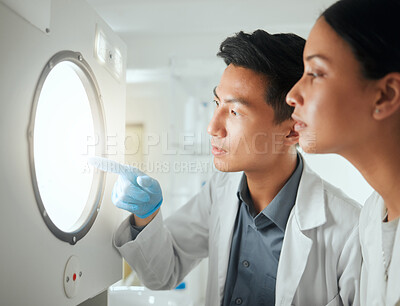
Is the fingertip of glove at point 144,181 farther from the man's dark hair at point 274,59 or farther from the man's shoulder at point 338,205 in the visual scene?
the man's shoulder at point 338,205

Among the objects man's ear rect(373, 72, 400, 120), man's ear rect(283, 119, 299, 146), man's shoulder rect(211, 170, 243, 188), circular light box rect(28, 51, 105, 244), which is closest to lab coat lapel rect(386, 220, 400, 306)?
man's ear rect(373, 72, 400, 120)

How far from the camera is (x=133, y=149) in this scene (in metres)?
2.89

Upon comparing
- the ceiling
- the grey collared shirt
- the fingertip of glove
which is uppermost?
the ceiling

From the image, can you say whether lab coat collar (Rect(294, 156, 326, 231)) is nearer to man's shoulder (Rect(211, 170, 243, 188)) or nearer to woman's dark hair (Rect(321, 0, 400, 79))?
man's shoulder (Rect(211, 170, 243, 188))

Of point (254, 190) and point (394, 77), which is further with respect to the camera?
point (254, 190)

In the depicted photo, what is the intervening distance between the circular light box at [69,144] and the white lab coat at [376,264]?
76cm

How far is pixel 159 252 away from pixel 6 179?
27.9 inches

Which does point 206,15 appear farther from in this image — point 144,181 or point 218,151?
point 144,181

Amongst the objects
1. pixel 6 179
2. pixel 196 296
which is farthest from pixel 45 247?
pixel 196 296

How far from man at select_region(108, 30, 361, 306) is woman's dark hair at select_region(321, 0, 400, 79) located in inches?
16.0

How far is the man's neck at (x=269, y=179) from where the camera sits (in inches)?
49.3

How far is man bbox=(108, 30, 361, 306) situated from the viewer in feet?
3.56

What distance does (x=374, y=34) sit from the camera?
0.71 metres

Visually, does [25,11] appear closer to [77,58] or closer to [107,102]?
[77,58]
